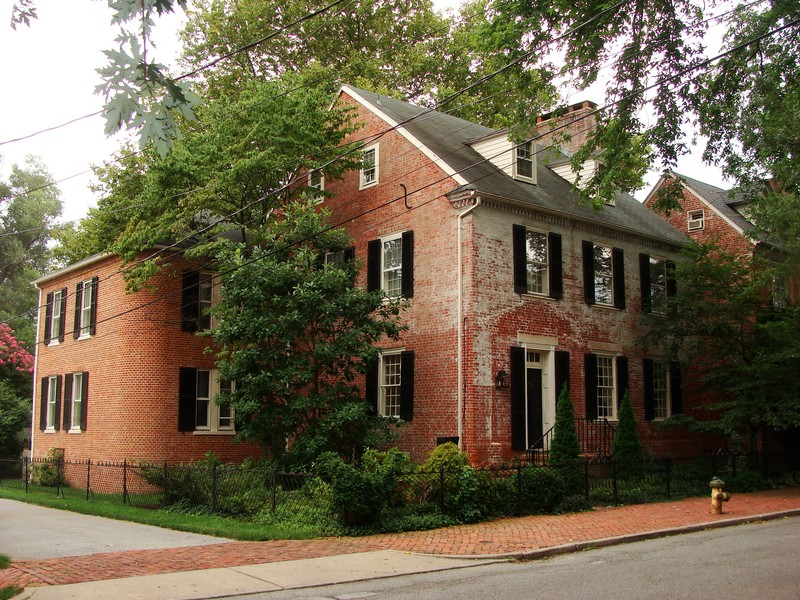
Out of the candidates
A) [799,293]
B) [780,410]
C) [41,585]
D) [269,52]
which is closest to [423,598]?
[41,585]

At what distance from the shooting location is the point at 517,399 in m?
18.4

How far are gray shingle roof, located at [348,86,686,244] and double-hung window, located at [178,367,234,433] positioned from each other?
350 inches

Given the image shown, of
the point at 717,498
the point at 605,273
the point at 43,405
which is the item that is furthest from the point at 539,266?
the point at 43,405

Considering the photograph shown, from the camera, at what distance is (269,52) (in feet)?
107

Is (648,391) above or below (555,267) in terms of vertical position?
below

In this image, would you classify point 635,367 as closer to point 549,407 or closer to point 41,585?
point 549,407

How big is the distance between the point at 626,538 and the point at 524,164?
1180 centimetres

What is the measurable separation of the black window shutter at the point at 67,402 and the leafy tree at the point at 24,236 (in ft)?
76.1

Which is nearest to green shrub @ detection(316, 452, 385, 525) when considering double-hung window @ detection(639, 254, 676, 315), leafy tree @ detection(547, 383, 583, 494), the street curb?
the street curb

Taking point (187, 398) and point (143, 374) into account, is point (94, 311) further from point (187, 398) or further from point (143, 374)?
point (187, 398)

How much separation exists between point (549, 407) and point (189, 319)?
10.3 meters

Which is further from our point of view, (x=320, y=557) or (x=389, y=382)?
(x=389, y=382)

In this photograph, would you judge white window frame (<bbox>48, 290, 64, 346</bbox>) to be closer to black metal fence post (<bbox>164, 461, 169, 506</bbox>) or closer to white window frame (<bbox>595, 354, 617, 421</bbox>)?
black metal fence post (<bbox>164, 461, 169, 506</bbox>)

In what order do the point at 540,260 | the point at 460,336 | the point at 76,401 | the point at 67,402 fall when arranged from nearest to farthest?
the point at 460,336, the point at 540,260, the point at 76,401, the point at 67,402
